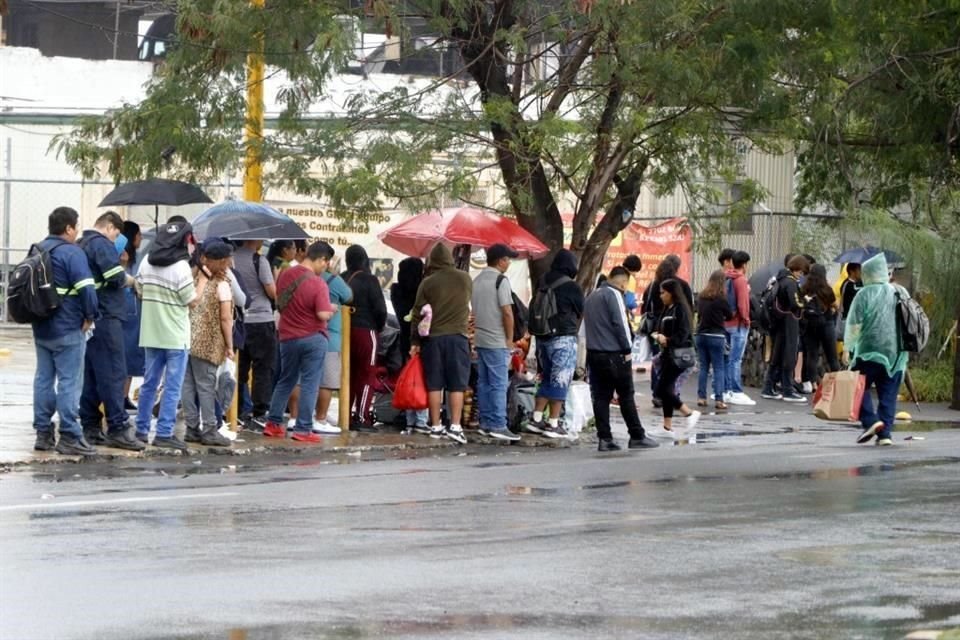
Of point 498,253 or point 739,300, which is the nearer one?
point 498,253

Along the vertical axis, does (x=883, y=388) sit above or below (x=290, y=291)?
below

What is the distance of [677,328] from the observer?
1898 cm

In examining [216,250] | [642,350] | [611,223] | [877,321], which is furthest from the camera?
[642,350]

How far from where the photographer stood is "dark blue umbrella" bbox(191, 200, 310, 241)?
16391 mm

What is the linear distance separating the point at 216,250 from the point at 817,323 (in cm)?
1097

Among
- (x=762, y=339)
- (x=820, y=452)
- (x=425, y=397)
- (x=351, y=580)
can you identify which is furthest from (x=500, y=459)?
(x=762, y=339)

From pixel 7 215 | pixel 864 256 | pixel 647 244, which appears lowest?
pixel 864 256

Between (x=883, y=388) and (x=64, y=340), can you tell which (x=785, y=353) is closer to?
(x=883, y=388)

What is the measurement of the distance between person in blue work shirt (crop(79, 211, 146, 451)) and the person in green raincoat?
22.3 feet

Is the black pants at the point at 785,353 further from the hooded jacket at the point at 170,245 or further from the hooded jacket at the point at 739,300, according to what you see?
the hooded jacket at the point at 170,245

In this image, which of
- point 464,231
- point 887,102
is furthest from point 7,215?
point 887,102

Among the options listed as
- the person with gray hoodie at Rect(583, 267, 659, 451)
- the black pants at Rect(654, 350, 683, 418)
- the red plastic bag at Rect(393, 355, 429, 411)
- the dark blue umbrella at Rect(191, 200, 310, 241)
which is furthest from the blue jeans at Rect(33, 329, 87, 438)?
the black pants at Rect(654, 350, 683, 418)

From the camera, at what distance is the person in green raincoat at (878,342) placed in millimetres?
16859

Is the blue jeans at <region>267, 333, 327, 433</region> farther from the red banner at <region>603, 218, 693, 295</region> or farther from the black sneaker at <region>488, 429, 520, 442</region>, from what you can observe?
the red banner at <region>603, 218, 693, 295</region>
